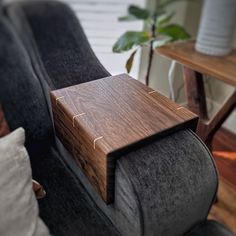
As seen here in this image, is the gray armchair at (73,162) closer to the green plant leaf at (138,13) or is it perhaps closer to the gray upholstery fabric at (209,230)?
the gray upholstery fabric at (209,230)

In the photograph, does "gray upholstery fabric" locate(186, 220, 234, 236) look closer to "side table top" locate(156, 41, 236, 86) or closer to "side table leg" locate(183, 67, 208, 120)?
"side table top" locate(156, 41, 236, 86)

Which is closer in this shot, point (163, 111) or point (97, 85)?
point (163, 111)

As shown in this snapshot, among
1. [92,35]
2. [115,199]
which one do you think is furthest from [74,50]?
[92,35]

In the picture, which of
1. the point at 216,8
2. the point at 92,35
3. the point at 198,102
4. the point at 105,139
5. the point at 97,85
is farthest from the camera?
the point at 92,35

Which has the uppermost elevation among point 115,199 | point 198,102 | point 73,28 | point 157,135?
point 73,28

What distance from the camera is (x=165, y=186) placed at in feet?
1.72

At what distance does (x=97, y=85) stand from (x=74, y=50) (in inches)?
5.8

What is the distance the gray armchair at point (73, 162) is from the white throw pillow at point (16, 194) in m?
0.07

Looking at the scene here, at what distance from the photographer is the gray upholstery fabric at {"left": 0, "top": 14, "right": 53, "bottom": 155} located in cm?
72

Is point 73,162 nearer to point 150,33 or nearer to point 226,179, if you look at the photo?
point 150,33

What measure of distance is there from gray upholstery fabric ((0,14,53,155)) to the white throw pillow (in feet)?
0.45

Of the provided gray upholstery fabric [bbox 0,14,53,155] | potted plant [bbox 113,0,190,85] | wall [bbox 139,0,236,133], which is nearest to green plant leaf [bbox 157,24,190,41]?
potted plant [bbox 113,0,190,85]

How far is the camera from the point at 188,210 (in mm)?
569

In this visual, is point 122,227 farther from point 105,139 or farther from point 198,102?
point 198,102
